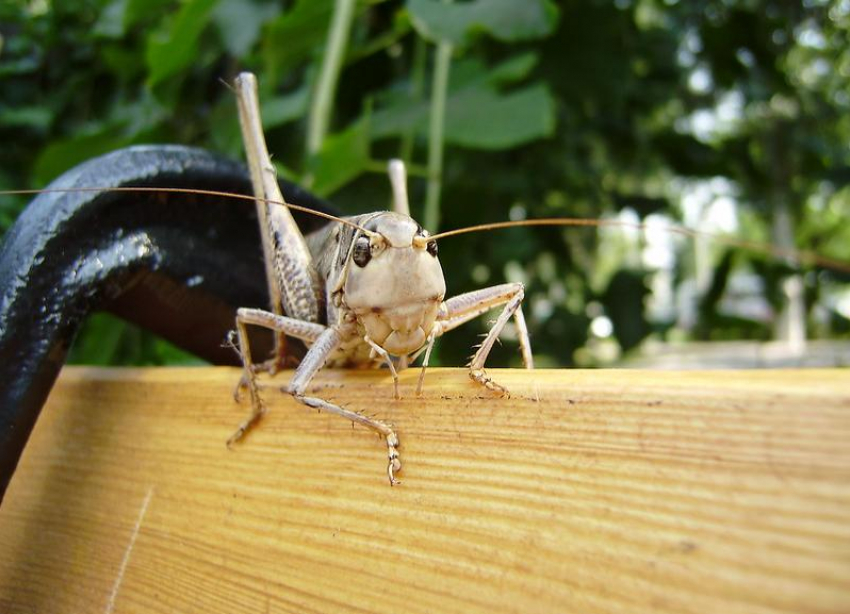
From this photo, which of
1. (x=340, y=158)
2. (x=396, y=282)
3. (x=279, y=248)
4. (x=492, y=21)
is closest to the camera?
(x=396, y=282)

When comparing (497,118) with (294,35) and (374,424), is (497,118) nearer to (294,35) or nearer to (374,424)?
(294,35)

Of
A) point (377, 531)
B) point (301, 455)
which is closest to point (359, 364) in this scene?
point (301, 455)

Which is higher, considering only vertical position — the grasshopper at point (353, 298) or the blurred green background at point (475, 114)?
the blurred green background at point (475, 114)

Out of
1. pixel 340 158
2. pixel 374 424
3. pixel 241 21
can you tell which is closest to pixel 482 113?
pixel 340 158

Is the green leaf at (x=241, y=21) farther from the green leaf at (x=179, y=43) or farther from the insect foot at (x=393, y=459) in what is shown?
the insect foot at (x=393, y=459)

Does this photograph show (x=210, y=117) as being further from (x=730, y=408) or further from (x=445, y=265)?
(x=730, y=408)

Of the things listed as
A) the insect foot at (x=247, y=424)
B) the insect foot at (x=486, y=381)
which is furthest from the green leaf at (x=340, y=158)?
the insect foot at (x=486, y=381)
